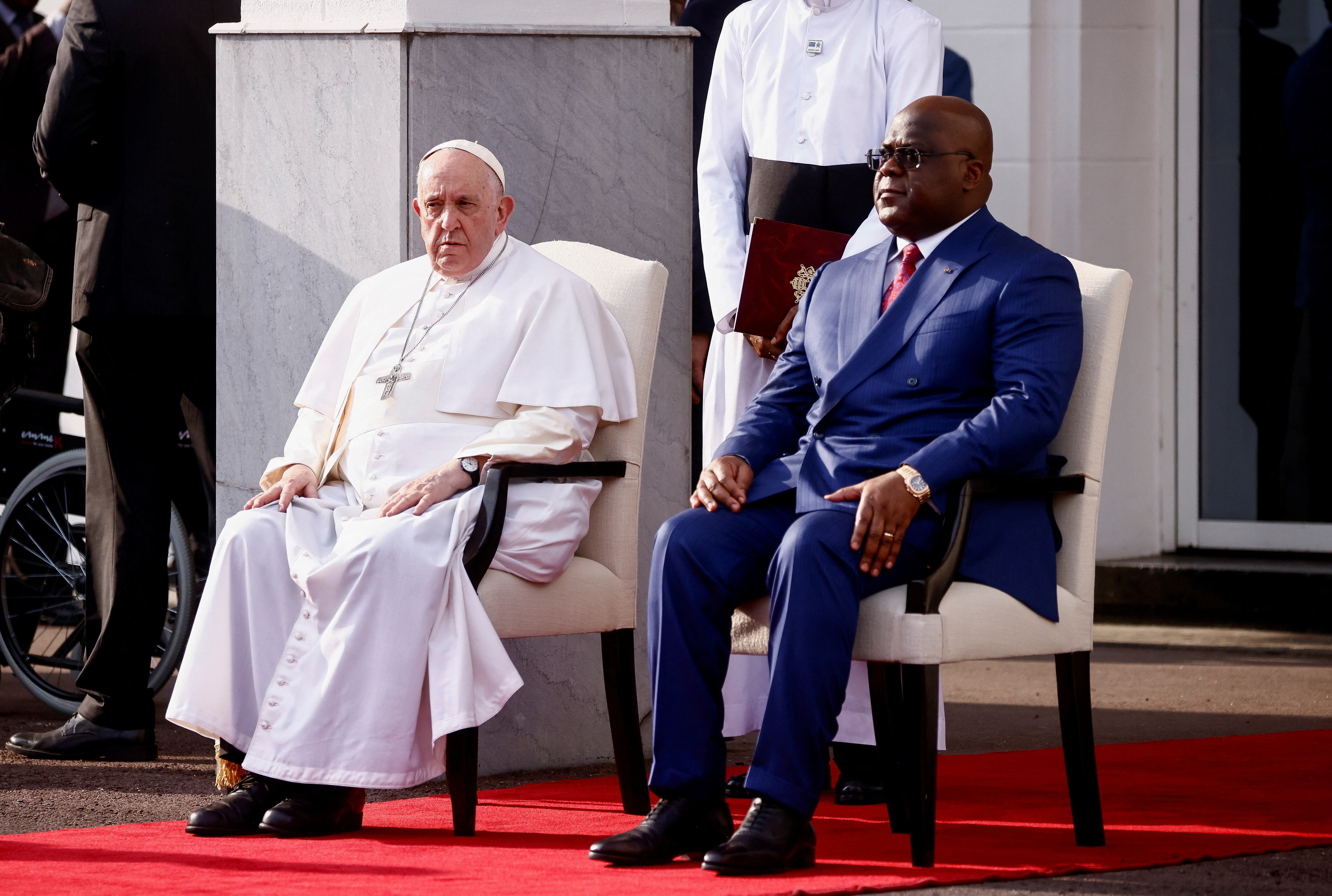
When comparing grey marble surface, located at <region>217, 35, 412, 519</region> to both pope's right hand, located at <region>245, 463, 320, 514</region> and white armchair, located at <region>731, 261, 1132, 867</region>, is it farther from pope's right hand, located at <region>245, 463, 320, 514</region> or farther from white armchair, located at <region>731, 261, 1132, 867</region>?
white armchair, located at <region>731, 261, 1132, 867</region>

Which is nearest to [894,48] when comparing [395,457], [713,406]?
[713,406]

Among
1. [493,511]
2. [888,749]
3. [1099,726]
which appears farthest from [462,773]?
[1099,726]

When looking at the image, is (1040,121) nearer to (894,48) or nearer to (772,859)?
(894,48)

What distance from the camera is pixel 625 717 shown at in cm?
439

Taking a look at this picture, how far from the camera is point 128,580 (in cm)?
529

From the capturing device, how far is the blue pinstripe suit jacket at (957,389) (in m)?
3.88

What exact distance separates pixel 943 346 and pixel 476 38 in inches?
67.6

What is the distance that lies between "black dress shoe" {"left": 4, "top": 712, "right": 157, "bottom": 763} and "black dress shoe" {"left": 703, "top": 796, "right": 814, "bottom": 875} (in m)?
Result: 2.08

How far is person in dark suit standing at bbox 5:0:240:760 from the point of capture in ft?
17.1

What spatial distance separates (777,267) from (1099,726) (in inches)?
78.8

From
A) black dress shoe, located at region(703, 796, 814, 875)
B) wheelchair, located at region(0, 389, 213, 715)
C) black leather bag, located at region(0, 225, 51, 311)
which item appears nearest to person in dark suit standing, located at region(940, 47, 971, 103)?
wheelchair, located at region(0, 389, 213, 715)

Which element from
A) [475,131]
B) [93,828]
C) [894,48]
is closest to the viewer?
[93,828]

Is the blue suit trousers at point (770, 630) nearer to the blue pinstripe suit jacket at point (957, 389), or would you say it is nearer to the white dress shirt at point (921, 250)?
the blue pinstripe suit jacket at point (957, 389)

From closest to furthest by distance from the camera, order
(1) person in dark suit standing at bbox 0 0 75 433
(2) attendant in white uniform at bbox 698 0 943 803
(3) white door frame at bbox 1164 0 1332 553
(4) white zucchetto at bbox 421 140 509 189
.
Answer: (4) white zucchetto at bbox 421 140 509 189, (2) attendant in white uniform at bbox 698 0 943 803, (1) person in dark suit standing at bbox 0 0 75 433, (3) white door frame at bbox 1164 0 1332 553
